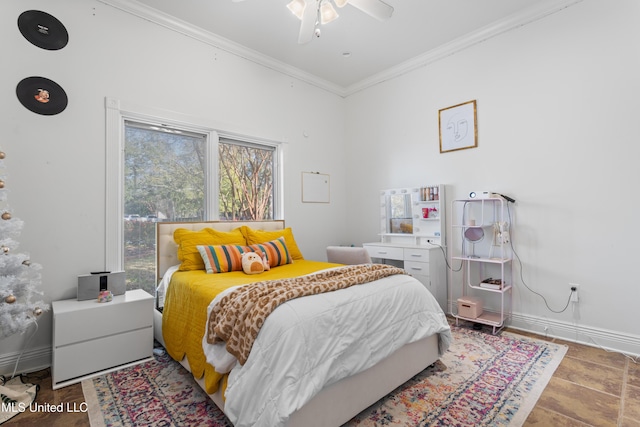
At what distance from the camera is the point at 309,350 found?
1.49 m

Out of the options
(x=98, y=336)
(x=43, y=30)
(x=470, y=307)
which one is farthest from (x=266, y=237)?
(x=43, y=30)

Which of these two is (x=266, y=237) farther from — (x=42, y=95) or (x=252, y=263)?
(x=42, y=95)

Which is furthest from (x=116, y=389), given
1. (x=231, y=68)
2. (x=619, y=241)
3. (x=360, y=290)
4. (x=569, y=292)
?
(x=619, y=241)

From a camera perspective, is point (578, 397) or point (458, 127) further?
point (458, 127)

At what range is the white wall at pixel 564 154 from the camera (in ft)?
8.43

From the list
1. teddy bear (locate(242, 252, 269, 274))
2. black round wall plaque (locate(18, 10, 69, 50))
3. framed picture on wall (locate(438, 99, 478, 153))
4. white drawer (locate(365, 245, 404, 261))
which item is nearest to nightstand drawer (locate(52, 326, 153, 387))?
teddy bear (locate(242, 252, 269, 274))

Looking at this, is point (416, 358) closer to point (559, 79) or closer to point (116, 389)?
point (116, 389)

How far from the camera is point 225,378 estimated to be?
66.4 inches

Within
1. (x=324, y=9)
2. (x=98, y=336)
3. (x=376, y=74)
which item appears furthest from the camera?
(x=376, y=74)

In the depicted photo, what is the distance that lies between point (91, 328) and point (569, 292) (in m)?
3.93

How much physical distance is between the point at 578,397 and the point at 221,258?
8.71ft

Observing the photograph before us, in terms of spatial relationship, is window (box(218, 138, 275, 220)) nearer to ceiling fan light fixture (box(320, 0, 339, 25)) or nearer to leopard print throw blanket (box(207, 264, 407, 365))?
ceiling fan light fixture (box(320, 0, 339, 25))

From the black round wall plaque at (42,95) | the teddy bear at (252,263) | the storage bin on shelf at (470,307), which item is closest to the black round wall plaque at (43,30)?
the black round wall plaque at (42,95)

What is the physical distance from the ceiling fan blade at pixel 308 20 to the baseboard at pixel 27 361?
10.4ft
